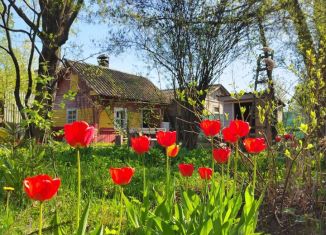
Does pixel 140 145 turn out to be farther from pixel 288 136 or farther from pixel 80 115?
pixel 80 115

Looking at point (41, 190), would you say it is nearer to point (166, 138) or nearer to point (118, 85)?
point (166, 138)

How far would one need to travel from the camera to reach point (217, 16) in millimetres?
12016

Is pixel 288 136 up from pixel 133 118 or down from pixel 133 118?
down

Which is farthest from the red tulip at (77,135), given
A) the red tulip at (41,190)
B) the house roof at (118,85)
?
the house roof at (118,85)

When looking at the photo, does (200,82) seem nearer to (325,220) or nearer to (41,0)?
(41,0)

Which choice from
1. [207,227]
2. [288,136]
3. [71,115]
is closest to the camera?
[207,227]

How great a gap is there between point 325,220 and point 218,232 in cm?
196

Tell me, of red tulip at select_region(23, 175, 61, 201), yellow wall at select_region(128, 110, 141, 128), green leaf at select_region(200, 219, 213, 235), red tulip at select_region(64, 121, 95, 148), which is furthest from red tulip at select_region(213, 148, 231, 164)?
yellow wall at select_region(128, 110, 141, 128)

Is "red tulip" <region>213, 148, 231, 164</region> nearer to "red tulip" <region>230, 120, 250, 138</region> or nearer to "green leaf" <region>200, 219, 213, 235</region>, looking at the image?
"red tulip" <region>230, 120, 250, 138</region>

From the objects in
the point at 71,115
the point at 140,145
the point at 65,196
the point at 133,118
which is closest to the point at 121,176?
the point at 140,145

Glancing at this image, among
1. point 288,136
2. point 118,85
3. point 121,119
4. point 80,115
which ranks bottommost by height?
point 288,136

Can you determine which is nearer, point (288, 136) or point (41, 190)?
point (41, 190)

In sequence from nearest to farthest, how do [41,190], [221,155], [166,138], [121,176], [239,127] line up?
[41,190]
[121,176]
[239,127]
[166,138]
[221,155]

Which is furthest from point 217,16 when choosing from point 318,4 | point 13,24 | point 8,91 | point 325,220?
point 8,91
